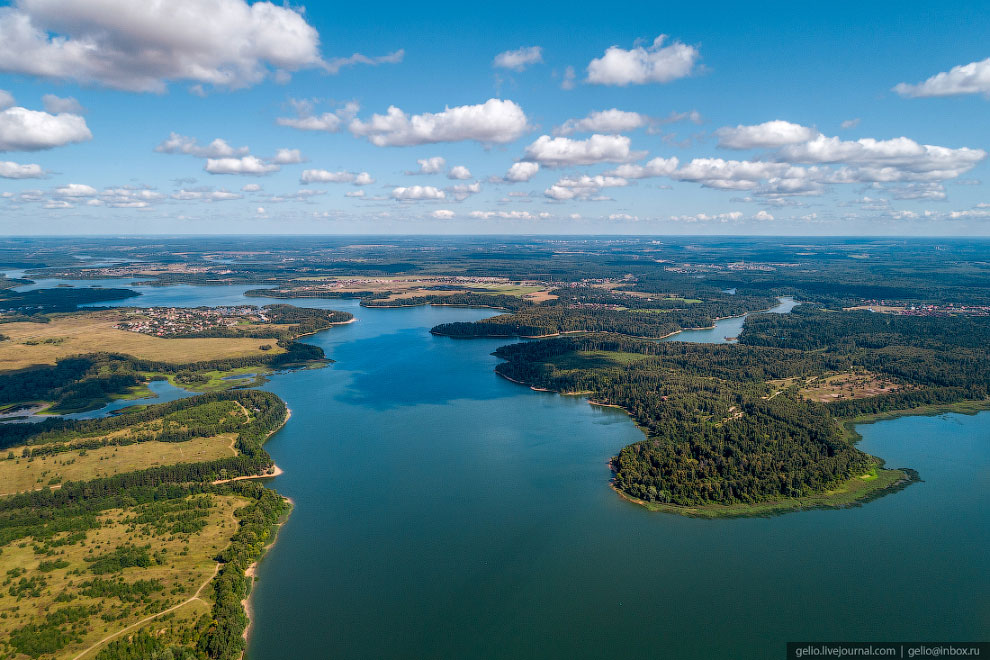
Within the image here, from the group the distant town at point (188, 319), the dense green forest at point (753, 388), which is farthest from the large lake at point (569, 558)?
the distant town at point (188, 319)

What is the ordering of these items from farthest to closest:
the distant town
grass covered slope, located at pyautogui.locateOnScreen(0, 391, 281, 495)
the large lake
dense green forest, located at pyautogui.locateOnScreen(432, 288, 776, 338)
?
1. the distant town
2. dense green forest, located at pyautogui.locateOnScreen(432, 288, 776, 338)
3. grass covered slope, located at pyautogui.locateOnScreen(0, 391, 281, 495)
4. the large lake

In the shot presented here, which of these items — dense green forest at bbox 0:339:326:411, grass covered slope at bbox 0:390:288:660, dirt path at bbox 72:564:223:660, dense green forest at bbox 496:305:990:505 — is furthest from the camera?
dense green forest at bbox 0:339:326:411

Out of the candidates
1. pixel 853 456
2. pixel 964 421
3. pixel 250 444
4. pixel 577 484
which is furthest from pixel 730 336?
pixel 250 444

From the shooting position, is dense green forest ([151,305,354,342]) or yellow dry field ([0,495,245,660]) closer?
yellow dry field ([0,495,245,660])

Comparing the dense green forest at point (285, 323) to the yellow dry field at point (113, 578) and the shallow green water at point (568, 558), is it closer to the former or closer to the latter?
the shallow green water at point (568, 558)

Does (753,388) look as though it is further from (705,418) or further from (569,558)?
(569,558)

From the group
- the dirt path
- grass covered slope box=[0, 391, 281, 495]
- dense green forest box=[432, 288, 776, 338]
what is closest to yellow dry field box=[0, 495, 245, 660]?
the dirt path

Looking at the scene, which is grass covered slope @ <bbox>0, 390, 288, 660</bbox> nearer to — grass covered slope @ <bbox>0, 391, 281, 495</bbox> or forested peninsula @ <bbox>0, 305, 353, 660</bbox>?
forested peninsula @ <bbox>0, 305, 353, 660</bbox>
